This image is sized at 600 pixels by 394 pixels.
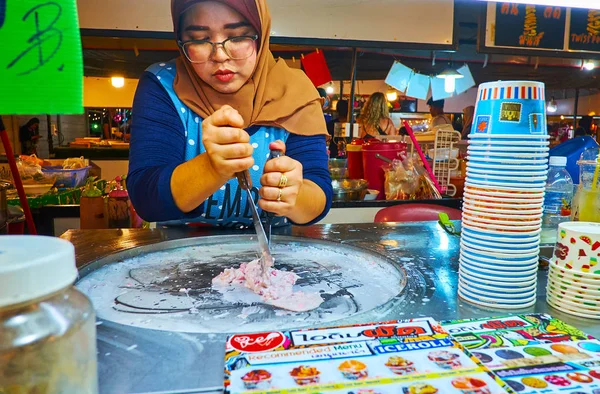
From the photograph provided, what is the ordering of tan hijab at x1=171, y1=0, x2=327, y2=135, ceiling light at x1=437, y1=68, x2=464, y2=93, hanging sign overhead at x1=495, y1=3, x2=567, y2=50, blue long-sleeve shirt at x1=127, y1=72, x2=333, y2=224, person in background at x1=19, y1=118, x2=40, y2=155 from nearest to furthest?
1. blue long-sleeve shirt at x1=127, y1=72, x2=333, y2=224
2. tan hijab at x1=171, y1=0, x2=327, y2=135
3. hanging sign overhead at x1=495, y1=3, x2=567, y2=50
4. ceiling light at x1=437, y1=68, x2=464, y2=93
5. person in background at x1=19, y1=118, x2=40, y2=155

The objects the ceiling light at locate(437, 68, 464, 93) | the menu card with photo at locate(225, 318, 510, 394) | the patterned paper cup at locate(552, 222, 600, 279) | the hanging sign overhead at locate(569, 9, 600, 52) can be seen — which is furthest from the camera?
the ceiling light at locate(437, 68, 464, 93)

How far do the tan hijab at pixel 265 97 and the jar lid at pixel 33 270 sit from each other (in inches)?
44.3

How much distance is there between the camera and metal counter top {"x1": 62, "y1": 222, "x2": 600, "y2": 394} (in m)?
0.56

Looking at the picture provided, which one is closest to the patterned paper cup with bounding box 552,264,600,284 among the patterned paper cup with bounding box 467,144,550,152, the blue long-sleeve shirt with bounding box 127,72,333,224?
the patterned paper cup with bounding box 467,144,550,152

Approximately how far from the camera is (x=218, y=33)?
4.26 ft

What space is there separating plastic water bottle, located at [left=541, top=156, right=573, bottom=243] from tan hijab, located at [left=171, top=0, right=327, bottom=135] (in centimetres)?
77

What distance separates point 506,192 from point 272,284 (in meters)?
0.50

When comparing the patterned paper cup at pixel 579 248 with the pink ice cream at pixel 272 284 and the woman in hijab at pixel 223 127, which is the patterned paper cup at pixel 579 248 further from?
the woman in hijab at pixel 223 127

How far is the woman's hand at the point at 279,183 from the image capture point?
1005 millimetres

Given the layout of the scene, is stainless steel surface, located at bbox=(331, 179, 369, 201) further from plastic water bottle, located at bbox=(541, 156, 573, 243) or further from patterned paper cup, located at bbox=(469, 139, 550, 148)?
Answer: patterned paper cup, located at bbox=(469, 139, 550, 148)

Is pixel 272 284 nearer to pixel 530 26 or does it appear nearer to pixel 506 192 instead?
pixel 506 192

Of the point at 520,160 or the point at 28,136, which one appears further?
the point at 28,136

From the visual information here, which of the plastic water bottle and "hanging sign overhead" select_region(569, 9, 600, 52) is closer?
the plastic water bottle

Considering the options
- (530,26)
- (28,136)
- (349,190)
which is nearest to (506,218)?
(349,190)
